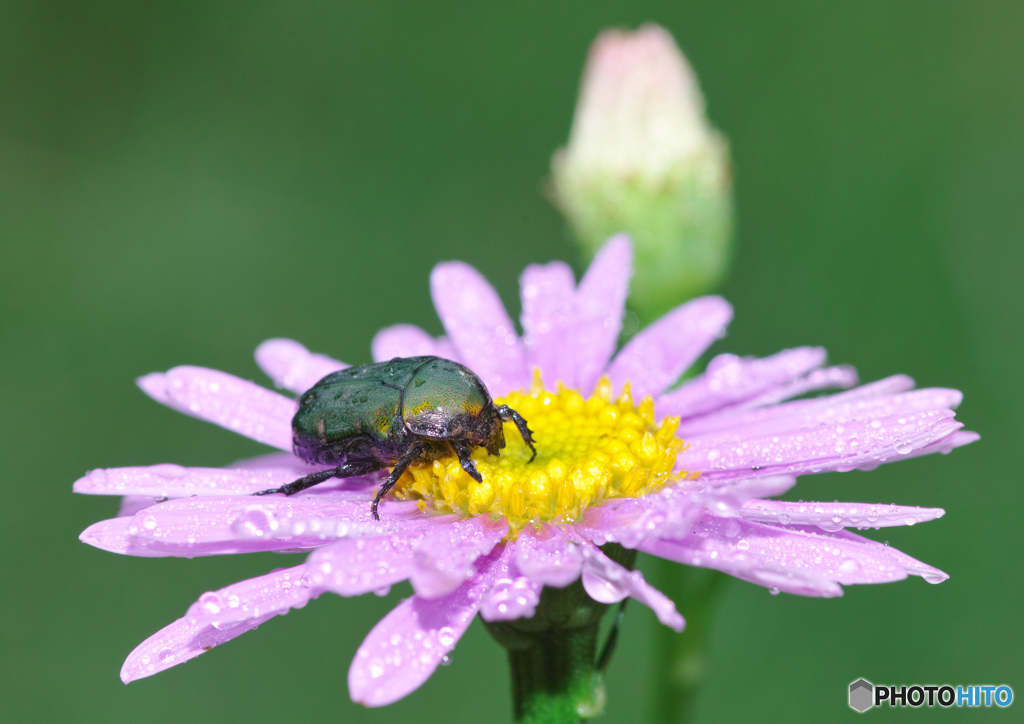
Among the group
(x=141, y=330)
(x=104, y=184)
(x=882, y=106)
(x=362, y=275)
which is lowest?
(x=141, y=330)

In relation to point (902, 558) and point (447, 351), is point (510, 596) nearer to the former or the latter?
point (902, 558)

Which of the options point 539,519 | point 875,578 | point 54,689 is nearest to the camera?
point 875,578

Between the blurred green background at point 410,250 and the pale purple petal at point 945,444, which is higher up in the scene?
the blurred green background at point 410,250

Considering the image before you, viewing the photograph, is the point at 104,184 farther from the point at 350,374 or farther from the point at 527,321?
the point at 350,374

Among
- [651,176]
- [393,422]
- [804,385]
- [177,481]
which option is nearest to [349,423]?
[393,422]

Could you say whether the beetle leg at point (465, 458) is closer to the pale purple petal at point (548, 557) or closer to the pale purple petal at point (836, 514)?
the pale purple petal at point (548, 557)

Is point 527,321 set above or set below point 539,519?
above

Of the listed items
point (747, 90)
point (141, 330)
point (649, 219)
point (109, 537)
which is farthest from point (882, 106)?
point (109, 537)

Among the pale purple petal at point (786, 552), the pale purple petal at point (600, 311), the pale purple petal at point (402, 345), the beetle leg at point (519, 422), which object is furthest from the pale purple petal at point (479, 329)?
the pale purple petal at point (786, 552)
